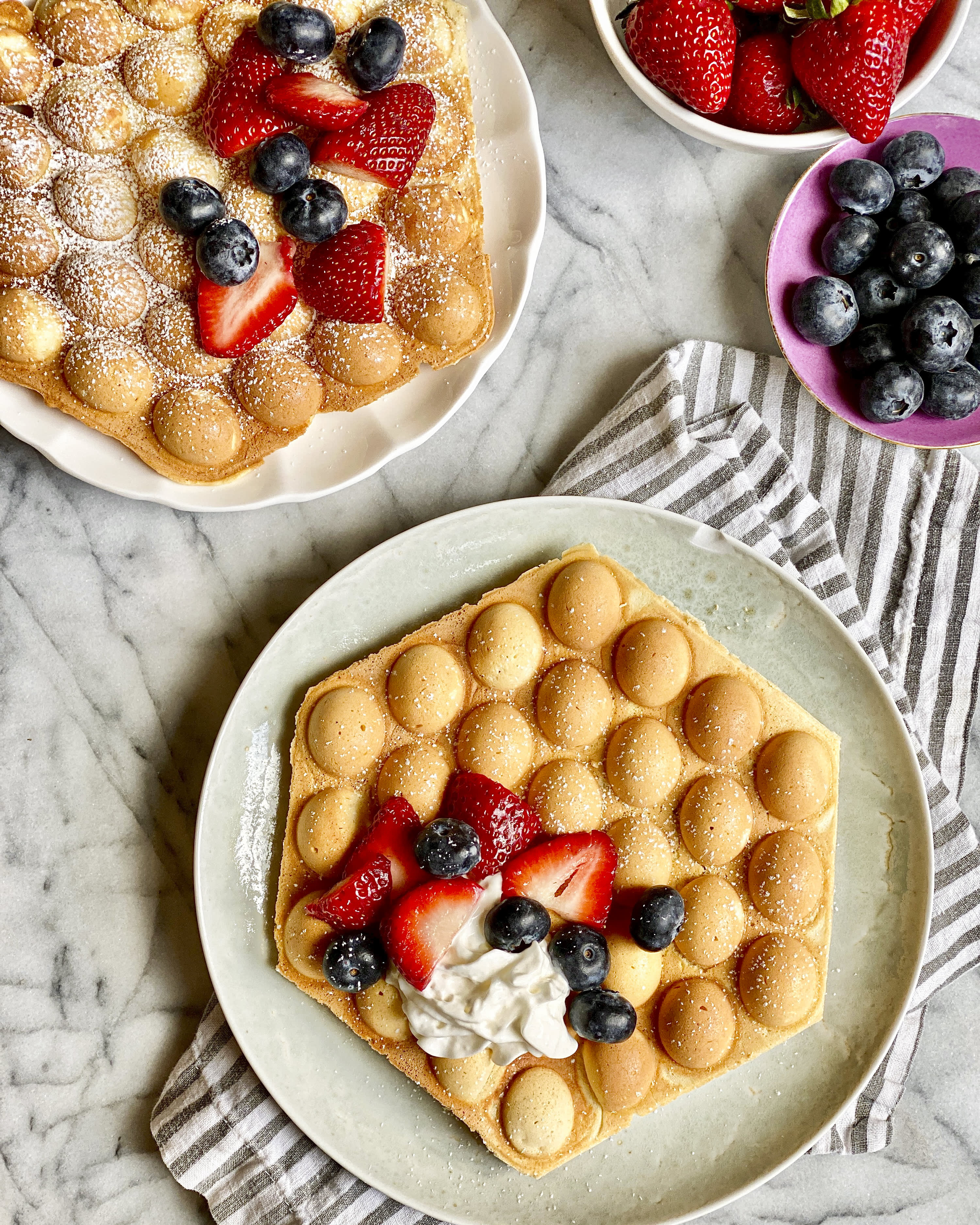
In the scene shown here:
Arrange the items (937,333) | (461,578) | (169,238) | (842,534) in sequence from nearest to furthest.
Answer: (169,238), (937,333), (461,578), (842,534)

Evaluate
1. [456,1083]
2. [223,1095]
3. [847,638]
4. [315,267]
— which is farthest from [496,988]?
[315,267]

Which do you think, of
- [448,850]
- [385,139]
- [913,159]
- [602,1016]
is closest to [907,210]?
[913,159]

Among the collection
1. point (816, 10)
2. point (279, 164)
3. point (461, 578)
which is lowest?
point (461, 578)

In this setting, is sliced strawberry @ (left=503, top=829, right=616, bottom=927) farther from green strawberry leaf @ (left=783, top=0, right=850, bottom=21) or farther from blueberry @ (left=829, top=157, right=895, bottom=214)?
green strawberry leaf @ (left=783, top=0, right=850, bottom=21)

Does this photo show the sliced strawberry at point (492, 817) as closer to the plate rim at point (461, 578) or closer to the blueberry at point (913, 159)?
the plate rim at point (461, 578)

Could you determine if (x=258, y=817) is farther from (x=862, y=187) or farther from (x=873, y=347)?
(x=862, y=187)

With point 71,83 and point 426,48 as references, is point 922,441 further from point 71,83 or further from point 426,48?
point 71,83
